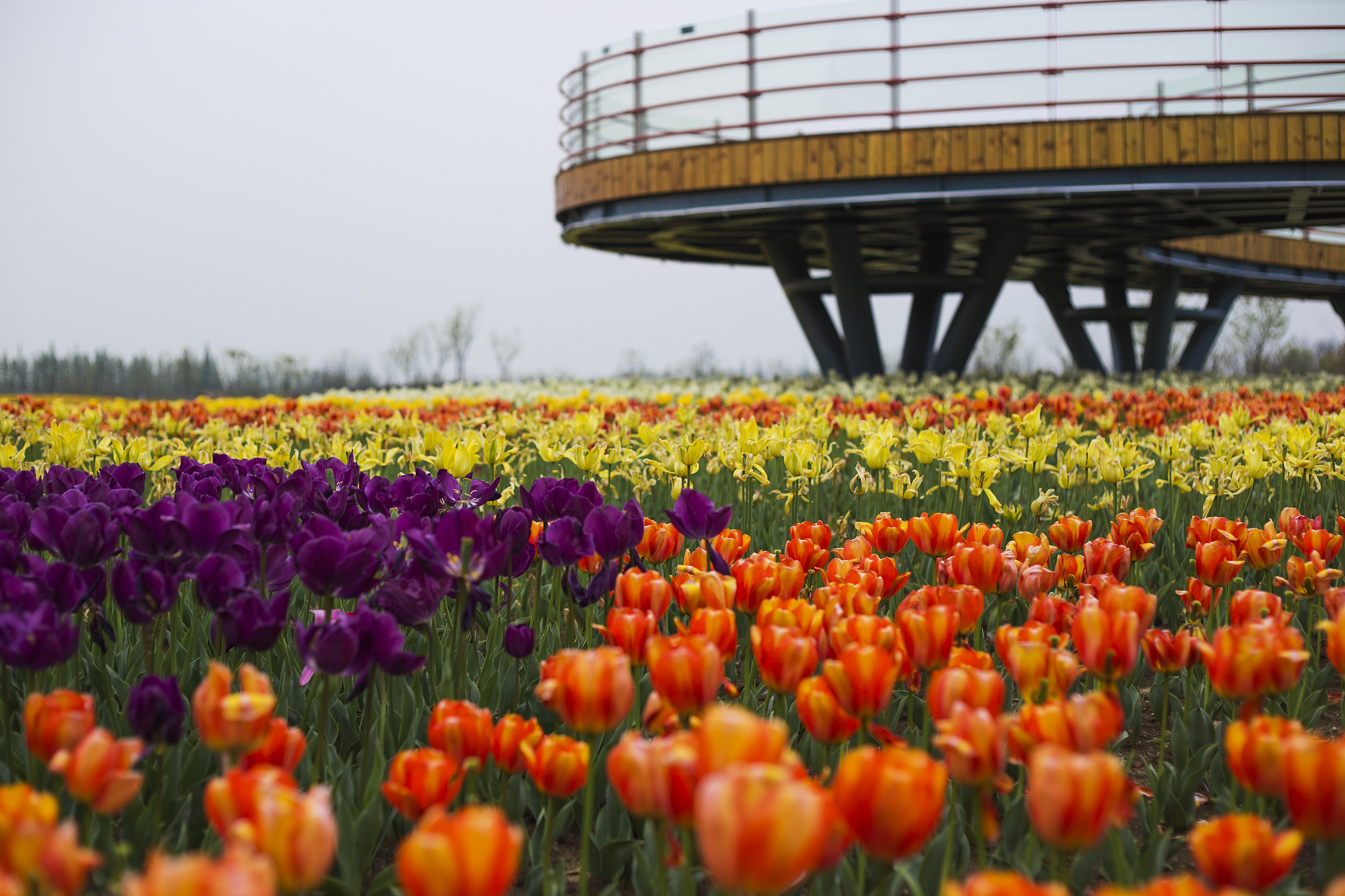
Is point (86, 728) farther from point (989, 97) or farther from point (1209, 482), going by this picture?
point (989, 97)

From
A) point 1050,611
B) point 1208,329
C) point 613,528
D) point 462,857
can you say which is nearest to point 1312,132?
point 1050,611

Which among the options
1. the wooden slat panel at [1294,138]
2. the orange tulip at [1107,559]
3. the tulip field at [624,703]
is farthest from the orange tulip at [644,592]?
the wooden slat panel at [1294,138]

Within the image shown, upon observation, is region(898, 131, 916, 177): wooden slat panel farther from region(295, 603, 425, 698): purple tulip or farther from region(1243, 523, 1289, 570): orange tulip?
region(295, 603, 425, 698): purple tulip

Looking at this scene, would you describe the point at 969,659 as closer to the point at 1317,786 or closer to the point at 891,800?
the point at 1317,786

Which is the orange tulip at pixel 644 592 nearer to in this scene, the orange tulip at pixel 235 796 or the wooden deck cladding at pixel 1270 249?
the orange tulip at pixel 235 796

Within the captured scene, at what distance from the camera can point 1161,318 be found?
89.1ft

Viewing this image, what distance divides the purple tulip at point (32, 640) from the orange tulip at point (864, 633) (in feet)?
4.07

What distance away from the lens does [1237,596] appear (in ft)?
6.31

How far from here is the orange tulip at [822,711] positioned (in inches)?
55.1

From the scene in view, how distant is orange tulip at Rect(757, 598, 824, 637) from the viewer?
1.68 m

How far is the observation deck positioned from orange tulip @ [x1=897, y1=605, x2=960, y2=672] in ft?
42.3

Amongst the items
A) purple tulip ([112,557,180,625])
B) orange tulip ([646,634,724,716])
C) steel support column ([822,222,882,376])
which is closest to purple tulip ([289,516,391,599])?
purple tulip ([112,557,180,625])

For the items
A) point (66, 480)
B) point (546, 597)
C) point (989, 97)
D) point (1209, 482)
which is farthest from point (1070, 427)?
point (989, 97)

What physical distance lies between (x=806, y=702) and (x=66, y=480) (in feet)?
7.37
